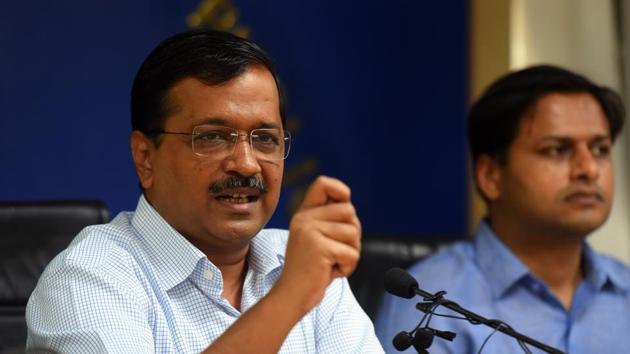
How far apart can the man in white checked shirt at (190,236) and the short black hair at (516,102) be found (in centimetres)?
109

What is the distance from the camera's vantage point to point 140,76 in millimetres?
2117

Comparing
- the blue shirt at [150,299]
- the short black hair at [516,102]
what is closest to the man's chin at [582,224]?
the short black hair at [516,102]

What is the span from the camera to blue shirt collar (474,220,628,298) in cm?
302

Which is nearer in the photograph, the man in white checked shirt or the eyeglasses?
the man in white checked shirt

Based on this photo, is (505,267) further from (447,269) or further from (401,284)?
(401,284)

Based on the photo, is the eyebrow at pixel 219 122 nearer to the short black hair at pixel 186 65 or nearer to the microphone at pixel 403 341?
the short black hair at pixel 186 65

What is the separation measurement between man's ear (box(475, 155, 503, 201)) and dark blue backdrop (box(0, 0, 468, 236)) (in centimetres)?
99

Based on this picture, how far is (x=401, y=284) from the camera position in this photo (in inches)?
70.5

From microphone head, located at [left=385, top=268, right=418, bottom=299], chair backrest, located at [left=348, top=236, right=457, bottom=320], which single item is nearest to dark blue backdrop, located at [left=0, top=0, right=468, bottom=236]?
chair backrest, located at [left=348, top=236, right=457, bottom=320]

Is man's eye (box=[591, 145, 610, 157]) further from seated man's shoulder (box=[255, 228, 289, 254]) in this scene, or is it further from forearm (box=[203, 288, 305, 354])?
forearm (box=[203, 288, 305, 354])

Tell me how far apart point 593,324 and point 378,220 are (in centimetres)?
145

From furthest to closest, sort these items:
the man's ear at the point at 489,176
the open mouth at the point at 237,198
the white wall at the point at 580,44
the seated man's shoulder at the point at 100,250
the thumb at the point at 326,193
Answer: the white wall at the point at 580,44 → the man's ear at the point at 489,176 → the open mouth at the point at 237,198 → the seated man's shoulder at the point at 100,250 → the thumb at the point at 326,193

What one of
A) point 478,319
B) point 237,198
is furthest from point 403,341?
point 237,198

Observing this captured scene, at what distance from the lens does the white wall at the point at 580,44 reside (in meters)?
3.96
